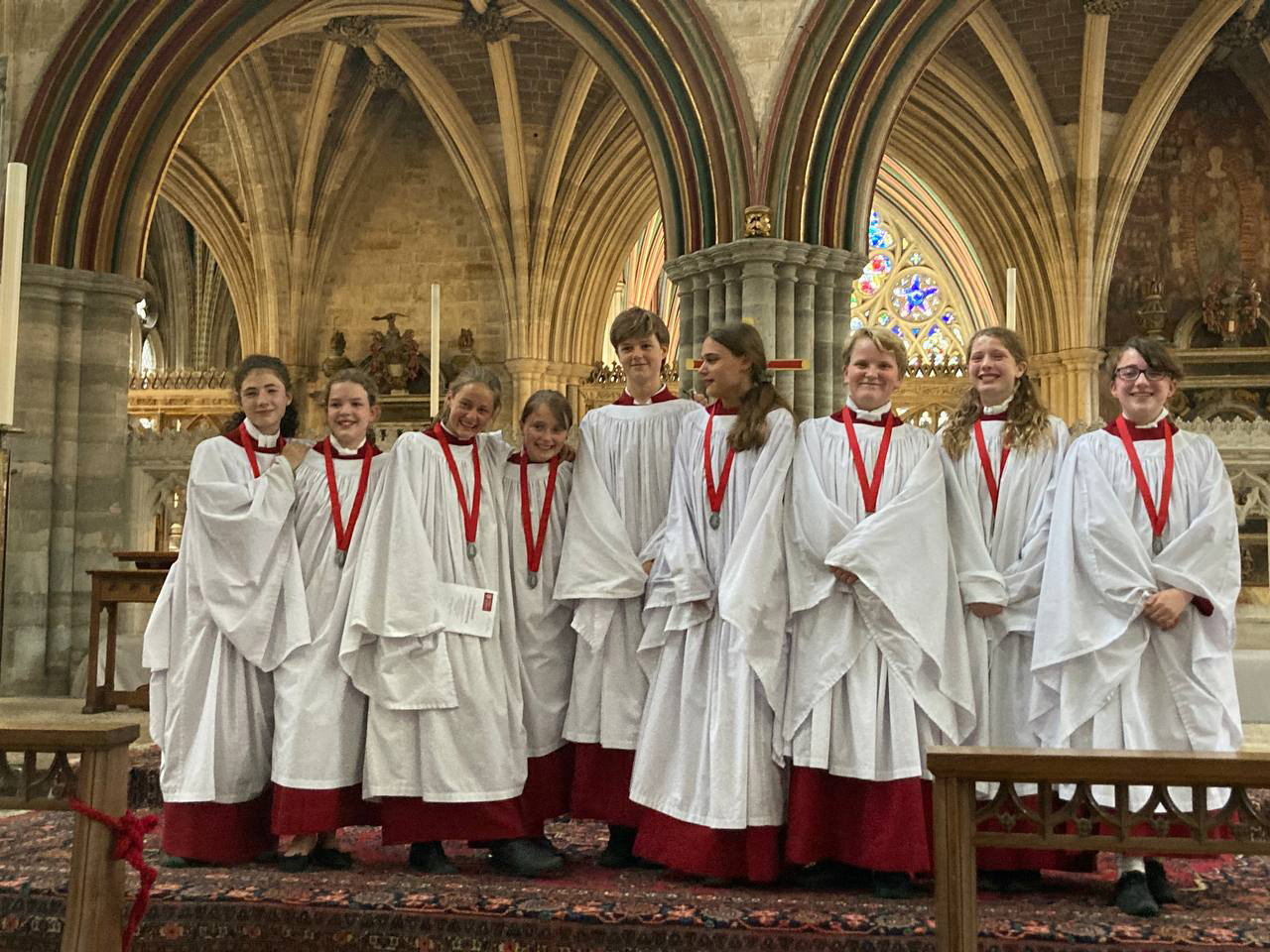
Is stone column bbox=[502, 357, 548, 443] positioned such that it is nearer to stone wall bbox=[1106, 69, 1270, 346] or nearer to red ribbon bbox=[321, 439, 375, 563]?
stone wall bbox=[1106, 69, 1270, 346]

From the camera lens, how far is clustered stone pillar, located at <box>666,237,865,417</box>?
30.2 feet

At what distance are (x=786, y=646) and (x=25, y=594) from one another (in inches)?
265

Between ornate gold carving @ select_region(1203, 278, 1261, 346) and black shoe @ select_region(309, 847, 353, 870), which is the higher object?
ornate gold carving @ select_region(1203, 278, 1261, 346)

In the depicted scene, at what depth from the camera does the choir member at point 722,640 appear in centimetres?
342

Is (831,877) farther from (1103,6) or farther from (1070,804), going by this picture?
(1103,6)

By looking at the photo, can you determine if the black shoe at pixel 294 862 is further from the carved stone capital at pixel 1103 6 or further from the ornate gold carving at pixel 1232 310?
the ornate gold carving at pixel 1232 310

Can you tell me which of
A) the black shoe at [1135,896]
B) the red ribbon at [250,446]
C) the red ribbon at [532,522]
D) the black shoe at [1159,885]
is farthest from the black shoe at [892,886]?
the red ribbon at [250,446]

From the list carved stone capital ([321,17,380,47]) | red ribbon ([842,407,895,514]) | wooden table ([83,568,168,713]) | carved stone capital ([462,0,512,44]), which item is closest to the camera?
red ribbon ([842,407,895,514])

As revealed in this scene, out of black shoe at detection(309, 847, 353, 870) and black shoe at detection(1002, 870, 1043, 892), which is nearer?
black shoe at detection(1002, 870, 1043, 892)

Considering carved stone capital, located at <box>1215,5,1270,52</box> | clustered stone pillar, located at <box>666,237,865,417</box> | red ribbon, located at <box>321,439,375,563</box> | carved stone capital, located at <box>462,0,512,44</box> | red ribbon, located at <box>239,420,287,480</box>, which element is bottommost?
red ribbon, located at <box>321,439,375,563</box>

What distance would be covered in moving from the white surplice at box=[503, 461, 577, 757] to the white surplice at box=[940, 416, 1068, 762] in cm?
115

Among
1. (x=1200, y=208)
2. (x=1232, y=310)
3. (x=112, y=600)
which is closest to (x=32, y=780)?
(x=112, y=600)

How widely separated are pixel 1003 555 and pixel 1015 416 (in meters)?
0.39

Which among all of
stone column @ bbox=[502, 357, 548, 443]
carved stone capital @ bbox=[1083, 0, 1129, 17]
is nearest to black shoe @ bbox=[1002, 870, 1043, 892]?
carved stone capital @ bbox=[1083, 0, 1129, 17]
